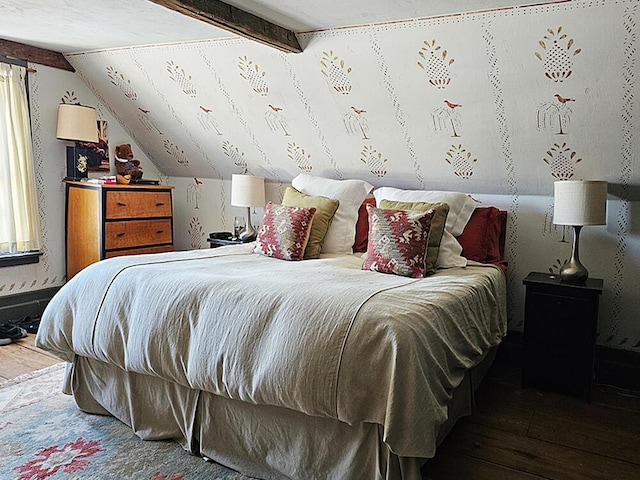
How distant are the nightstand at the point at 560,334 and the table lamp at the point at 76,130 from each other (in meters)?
3.38

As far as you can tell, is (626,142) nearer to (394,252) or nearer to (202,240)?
(394,252)

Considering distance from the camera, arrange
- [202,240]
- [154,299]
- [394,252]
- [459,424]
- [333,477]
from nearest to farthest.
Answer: [333,477]
[154,299]
[459,424]
[394,252]
[202,240]

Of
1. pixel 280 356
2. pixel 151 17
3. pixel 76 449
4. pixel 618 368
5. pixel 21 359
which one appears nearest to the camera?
pixel 280 356

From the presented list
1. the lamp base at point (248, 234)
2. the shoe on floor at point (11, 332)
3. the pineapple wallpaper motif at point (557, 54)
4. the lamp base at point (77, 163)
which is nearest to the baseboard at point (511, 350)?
the pineapple wallpaper motif at point (557, 54)

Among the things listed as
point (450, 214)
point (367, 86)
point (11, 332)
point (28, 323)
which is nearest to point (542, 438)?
point (450, 214)

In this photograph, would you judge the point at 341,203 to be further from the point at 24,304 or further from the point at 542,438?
the point at 24,304

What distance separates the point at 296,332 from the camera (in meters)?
1.96

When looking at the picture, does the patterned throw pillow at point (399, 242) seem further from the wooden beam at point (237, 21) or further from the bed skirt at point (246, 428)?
the wooden beam at point (237, 21)

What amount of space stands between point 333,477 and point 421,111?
218 centimetres

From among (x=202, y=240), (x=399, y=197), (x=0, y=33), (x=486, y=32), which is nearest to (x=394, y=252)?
(x=399, y=197)

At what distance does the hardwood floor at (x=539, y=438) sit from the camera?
2186 mm

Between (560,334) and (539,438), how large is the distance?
658 millimetres

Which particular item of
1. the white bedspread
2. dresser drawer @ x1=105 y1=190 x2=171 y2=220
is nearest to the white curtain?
dresser drawer @ x1=105 y1=190 x2=171 y2=220

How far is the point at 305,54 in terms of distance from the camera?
3230 mm
